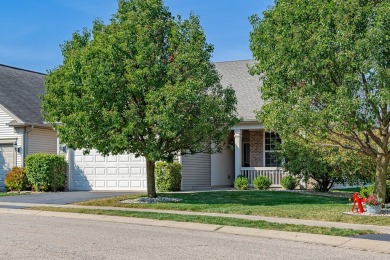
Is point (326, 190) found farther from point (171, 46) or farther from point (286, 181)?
point (171, 46)

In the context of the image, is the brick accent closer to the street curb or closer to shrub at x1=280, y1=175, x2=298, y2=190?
shrub at x1=280, y1=175, x2=298, y2=190

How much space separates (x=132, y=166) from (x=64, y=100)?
24.8 ft

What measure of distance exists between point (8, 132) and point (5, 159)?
1.43 m

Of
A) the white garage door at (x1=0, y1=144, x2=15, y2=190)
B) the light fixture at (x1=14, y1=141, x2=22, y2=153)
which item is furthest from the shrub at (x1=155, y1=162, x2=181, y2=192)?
the white garage door at (x1=0, y1=144, x2=15, y2=190)

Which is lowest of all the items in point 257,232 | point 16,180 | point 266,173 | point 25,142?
point 257,232

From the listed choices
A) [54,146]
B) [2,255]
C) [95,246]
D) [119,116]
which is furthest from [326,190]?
[2,255]

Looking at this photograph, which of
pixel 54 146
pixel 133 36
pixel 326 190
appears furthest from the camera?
pixel 54 146

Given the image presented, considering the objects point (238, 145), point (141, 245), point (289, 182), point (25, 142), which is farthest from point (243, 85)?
point (141, 245)

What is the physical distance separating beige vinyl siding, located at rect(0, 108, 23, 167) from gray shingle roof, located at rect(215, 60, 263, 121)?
426 inches

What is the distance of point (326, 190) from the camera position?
1008 inches

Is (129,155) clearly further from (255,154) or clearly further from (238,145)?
(255,154)

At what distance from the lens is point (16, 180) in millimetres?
28078

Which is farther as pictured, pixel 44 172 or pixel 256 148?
pixel 256 148

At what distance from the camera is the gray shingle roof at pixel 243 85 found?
2844 cm
